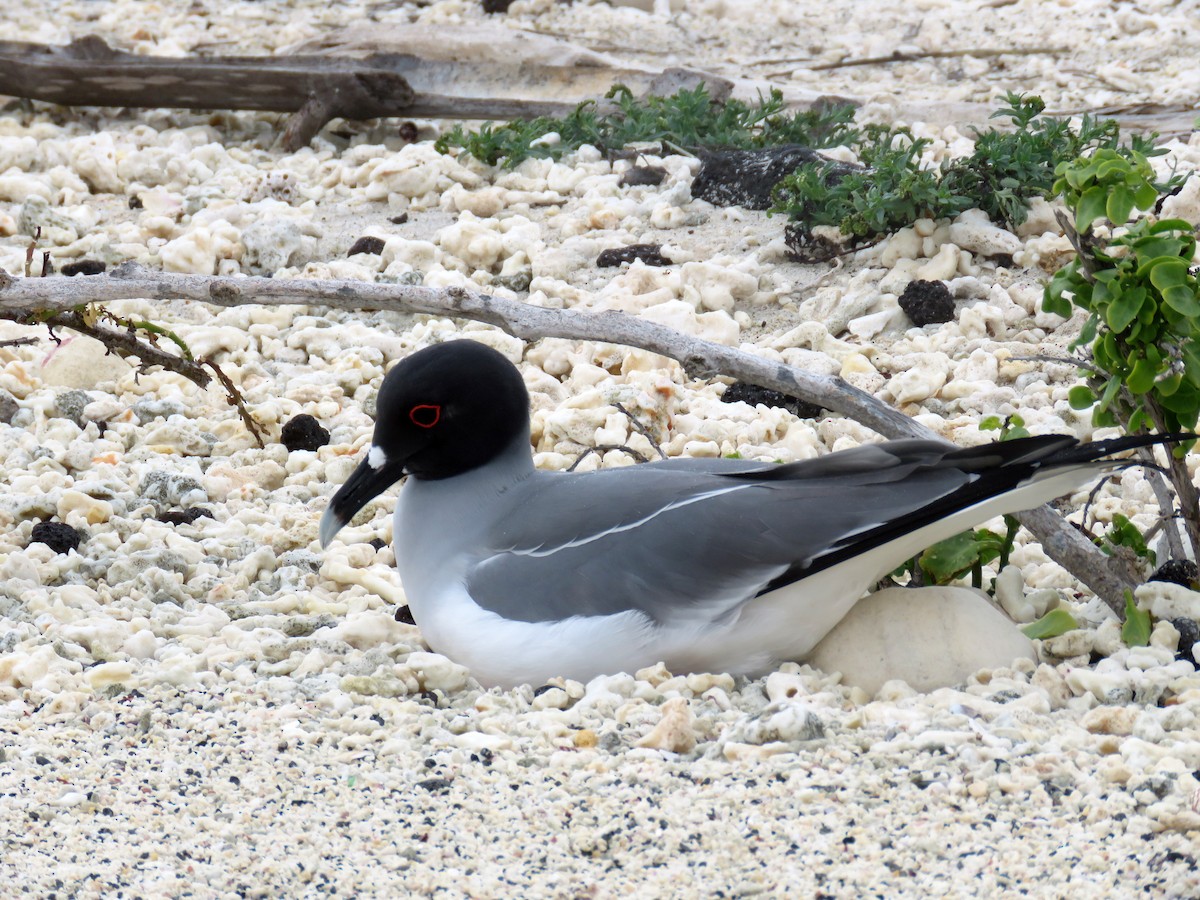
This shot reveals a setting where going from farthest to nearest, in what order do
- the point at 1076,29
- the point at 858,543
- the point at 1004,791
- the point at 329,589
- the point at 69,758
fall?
the point at 1076,29, the point at 329,589, the point at 858,543, the point at 69,758, the point at 1004,791

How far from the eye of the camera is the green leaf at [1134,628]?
2990 mm

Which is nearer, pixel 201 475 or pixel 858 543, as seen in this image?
pixel 858 543

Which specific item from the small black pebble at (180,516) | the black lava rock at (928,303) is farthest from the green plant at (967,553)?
the small black pebble at (180,516)

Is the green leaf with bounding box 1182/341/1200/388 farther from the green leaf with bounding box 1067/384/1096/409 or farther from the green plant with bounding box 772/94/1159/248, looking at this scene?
the green plant with bounding box 772/94/1159/248

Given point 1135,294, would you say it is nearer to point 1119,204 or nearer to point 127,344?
point 1119,204

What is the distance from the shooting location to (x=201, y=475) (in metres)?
4.29

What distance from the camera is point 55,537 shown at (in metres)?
3.75

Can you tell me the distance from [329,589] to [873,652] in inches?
56.4

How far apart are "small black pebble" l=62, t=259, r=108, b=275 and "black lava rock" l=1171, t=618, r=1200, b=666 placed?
4156 millimetres

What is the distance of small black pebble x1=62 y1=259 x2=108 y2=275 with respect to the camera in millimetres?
5605

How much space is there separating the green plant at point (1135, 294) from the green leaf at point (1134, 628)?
13.8 inches

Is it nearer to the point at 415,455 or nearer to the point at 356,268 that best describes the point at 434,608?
the point at 415,455

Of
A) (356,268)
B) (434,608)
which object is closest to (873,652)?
(434,608)

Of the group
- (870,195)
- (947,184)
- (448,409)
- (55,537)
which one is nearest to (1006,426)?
(448,409)
